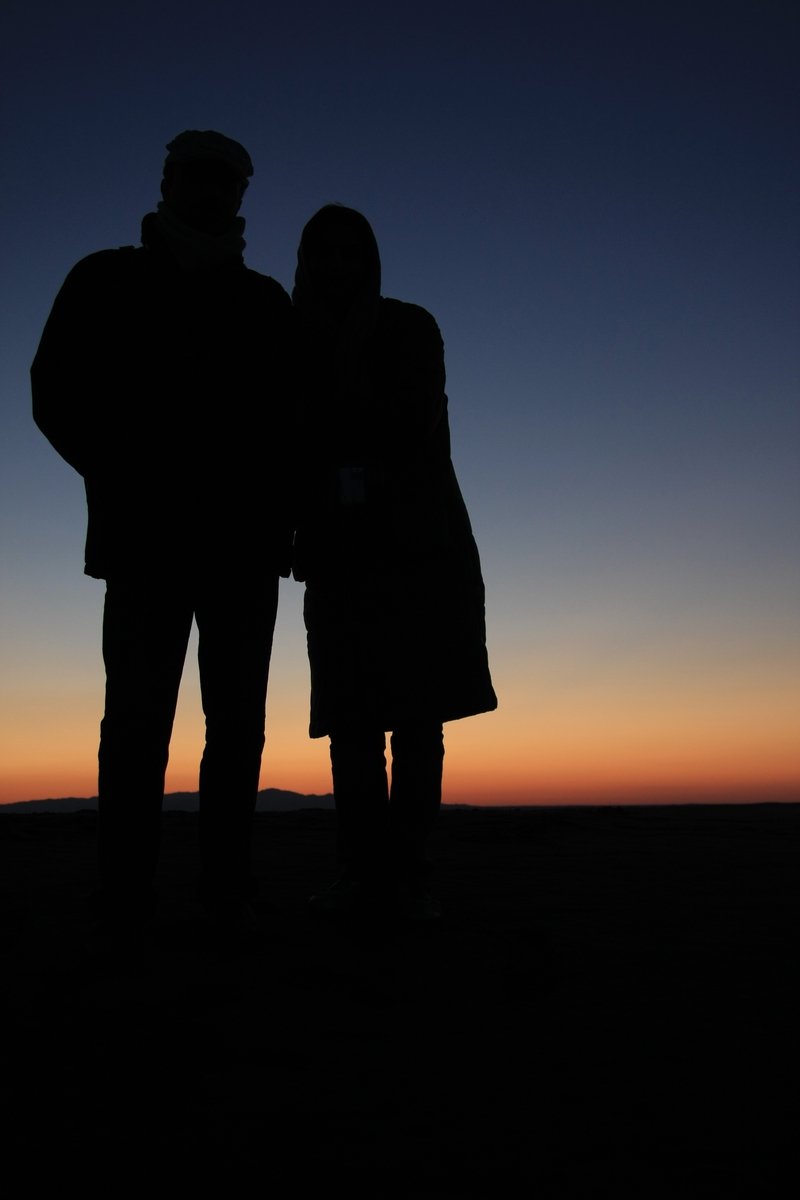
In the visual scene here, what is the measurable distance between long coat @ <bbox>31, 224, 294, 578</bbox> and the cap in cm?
22

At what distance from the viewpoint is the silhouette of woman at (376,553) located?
8.86 feet

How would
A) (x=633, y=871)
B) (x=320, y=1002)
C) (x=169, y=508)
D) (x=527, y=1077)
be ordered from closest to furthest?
(x=527, y=1077) < (x=320, y=1002) < (x=169, y=508) < (x=633, y=871)

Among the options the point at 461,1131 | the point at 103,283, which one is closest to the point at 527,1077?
the point at 461,1131

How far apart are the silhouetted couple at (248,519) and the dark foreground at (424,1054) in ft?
1.01

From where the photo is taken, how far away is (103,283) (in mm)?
2418

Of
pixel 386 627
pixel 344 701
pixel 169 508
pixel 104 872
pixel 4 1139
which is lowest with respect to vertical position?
pixel 4 1139

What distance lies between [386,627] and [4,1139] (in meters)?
1.85

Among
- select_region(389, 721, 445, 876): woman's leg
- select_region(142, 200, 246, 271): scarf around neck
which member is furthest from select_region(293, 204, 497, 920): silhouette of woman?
select_region(142, 200, 246, 271): scarf around neck

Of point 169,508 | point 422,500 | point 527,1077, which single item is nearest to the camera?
point 527,1077

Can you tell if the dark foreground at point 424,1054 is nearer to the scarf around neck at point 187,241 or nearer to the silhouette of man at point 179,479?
the silhouette of man at point 179,479

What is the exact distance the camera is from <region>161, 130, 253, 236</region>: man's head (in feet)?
8.23

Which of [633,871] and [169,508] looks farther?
[633,871]

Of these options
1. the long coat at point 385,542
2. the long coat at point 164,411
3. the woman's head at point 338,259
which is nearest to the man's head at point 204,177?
the long coat at point 164,411

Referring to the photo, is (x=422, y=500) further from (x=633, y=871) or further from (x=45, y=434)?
(x=633, y=871)
